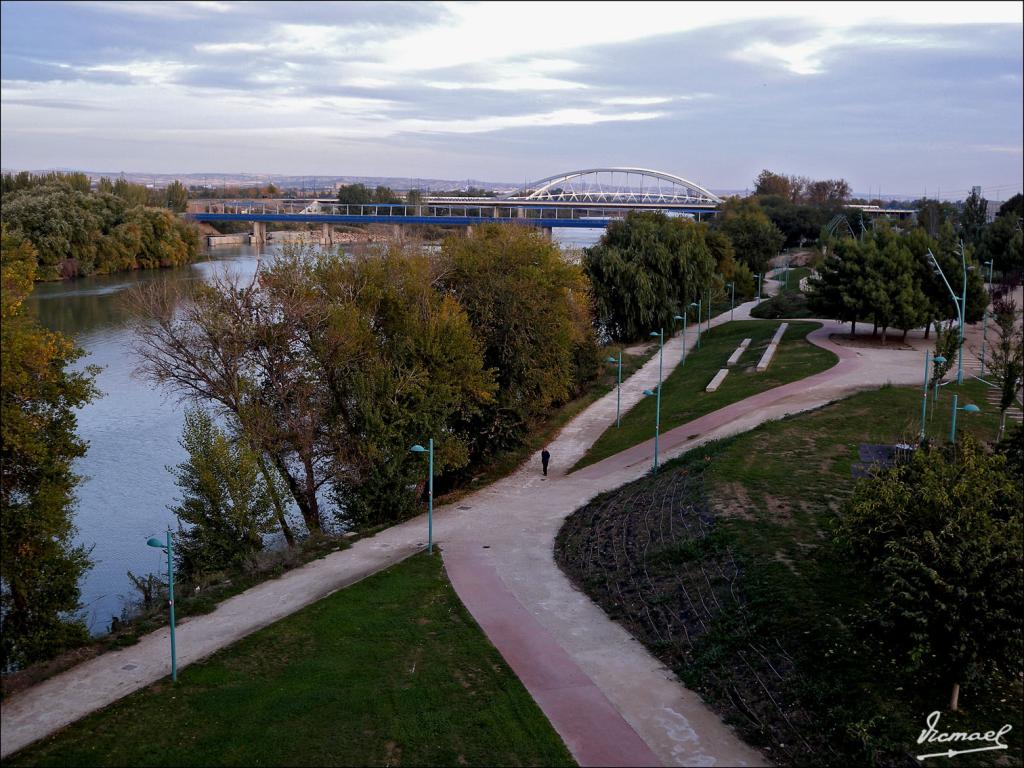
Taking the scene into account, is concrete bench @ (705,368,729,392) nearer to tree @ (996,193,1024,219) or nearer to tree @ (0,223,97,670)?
tree @ (0,223,97,670)

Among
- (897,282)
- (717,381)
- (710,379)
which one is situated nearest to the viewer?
(717,381)

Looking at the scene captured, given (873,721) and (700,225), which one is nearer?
(873,721)

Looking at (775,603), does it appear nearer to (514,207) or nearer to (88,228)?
(88,228)

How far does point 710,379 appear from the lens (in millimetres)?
40844

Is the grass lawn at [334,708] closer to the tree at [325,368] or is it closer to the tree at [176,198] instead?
the tree at [325,368]

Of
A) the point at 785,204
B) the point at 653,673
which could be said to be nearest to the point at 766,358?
the point at 653,673

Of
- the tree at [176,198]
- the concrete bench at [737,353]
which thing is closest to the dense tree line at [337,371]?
the concrete bench at [737,353]

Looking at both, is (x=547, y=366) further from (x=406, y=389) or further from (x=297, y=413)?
(x=297, y=413)

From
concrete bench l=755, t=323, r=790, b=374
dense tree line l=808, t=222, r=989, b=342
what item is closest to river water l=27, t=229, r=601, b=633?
concrete bench l=755, t=323, r=790, b=374

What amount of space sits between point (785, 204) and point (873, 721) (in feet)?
360

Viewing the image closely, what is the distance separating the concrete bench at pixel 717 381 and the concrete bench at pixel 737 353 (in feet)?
5.82

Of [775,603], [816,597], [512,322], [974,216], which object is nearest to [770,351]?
[512,322]

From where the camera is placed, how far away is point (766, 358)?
42156mm

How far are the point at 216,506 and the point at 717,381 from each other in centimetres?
2405
